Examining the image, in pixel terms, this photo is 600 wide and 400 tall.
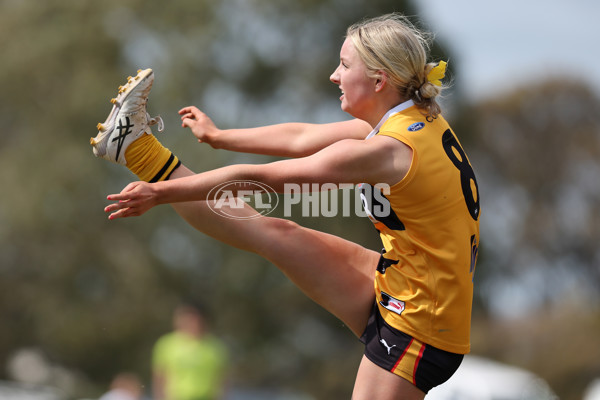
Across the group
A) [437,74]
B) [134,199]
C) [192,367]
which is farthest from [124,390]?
[437,74]

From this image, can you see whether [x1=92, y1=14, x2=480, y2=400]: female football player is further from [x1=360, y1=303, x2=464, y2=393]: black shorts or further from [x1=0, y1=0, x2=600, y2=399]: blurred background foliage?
[x1=0, y1=0, x2=600, y2=399]: blurred background foliage

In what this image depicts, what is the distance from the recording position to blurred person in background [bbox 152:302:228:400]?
7520mm

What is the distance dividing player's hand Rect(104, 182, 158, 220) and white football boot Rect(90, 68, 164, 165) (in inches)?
23.4

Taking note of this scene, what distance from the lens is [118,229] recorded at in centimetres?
2000

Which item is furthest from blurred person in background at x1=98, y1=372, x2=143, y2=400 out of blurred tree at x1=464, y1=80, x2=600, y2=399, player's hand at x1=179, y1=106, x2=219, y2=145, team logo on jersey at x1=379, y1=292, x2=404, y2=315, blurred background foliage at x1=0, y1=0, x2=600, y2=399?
blurred tree at x1=464, y1=80, x2=600, y2=399

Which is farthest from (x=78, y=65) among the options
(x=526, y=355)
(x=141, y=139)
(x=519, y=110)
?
(x=141, y=139)

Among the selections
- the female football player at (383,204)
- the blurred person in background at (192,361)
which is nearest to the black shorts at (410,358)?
the female football player at (383,204)

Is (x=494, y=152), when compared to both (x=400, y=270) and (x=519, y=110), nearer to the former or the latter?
(x=519, y=110)

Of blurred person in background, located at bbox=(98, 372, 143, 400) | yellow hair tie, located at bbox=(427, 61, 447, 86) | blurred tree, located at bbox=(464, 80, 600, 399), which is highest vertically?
yellow hair tie, located at bbox=(427, 61, 447, 86)

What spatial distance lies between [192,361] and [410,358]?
441 cm

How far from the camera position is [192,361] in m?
7.54

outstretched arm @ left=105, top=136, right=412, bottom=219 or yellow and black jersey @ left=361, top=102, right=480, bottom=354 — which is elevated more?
outstretched arm @ left=105, top=136, right=412, bottom=219

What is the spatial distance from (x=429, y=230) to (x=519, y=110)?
25.9m

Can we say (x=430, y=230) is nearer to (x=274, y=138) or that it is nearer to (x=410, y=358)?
(x=410, y=358)
